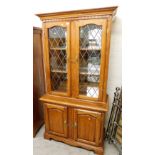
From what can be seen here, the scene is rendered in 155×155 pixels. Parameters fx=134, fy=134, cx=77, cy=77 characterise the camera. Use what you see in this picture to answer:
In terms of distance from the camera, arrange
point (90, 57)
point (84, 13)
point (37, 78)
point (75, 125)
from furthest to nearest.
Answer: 1. point (37, 78)
2. point (75, 125)
3. point (90, 57)
4. point (84, 13)

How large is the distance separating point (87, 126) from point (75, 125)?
0.17 metres

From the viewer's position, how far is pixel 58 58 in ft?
6.02

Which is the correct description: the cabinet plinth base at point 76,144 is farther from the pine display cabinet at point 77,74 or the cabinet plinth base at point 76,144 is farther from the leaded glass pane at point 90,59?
the leaded glass pane at point 90,59

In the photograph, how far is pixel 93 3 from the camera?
1.81 metres

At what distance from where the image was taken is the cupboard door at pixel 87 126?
1704 mm

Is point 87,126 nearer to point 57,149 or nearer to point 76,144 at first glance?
point 76,144

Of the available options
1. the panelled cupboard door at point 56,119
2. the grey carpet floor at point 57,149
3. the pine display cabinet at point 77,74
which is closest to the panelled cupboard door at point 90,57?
the pine display cabinet at point 77,74

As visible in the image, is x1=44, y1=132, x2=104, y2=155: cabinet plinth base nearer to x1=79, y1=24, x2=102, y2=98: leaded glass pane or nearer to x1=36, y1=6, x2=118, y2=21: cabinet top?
x1=79, y1=24, x2=102, y2=98: leaded glass pane

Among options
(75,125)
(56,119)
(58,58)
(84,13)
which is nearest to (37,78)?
(58,58)

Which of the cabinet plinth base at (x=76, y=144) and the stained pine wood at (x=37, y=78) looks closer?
the cabinet plinth base at (x=76, y=144)

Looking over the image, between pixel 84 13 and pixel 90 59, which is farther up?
pixel 84 13

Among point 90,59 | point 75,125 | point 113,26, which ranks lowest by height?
point 75,125

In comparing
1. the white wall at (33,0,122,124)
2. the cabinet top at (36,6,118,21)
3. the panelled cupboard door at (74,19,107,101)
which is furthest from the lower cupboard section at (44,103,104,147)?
the cabinet top at (36,6,118,21)
